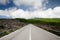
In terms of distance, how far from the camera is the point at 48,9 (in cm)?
2022

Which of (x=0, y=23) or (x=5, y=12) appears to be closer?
(x=5, y=12)

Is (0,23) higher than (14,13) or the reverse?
the reverse

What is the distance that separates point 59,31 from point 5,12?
24.1 feet

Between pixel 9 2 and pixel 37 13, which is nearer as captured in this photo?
pixel 9 2

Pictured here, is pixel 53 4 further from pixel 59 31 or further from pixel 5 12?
pixel 5 12

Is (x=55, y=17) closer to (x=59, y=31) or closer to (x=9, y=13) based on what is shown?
(x=59, y=31)

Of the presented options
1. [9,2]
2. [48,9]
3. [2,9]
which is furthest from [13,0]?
[48,9]

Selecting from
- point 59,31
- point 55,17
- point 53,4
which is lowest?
point 59,31

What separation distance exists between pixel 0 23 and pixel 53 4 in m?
8.18

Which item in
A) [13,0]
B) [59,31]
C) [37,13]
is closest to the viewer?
[59,31]

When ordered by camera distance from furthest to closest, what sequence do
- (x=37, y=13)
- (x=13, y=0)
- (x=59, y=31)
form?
(x=37, y=13)
(x=13, y=0)
(x=59, y=31)

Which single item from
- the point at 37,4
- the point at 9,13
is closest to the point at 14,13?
the point at 9,13

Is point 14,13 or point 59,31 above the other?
point 14,13

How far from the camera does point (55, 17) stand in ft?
63.9
